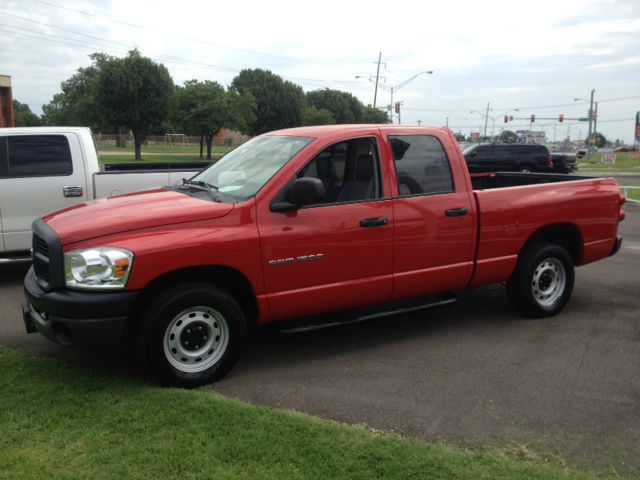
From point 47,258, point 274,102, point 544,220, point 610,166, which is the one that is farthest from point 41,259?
point 274,102

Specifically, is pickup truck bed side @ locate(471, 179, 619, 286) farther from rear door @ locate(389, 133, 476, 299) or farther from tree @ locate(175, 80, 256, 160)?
tree @ locate(175, 80, 256, 160)

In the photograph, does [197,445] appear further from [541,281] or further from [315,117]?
[315,117]

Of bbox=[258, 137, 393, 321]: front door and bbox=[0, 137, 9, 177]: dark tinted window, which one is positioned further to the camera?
bbox=[0, 137, 9, 177]: dark tinted window

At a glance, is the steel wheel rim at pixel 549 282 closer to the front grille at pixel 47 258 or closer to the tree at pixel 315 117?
the front grille at pixel 47 258

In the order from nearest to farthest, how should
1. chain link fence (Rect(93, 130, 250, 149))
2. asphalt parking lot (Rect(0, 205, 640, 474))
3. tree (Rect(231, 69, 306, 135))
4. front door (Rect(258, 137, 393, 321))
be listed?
1. asphalt parking lot (Rect(0, 205, 640, 474))
2. front door (Rect(258, 137, 393, 321))
3. chain link fence (Rect(93, 130, 250, 149))
4. tree (Rect(231, 69, 306, 135))

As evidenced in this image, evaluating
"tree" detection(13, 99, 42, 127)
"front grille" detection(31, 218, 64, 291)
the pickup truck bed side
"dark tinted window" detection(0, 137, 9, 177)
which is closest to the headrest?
the pickup truck bed side

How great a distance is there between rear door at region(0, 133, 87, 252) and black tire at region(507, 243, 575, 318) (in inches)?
207

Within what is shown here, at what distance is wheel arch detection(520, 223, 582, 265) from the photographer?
6.08 meters

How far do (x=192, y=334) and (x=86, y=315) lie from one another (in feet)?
2.47

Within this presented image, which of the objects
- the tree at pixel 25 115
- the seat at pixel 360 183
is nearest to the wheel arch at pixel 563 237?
the seat at pixel 360 183

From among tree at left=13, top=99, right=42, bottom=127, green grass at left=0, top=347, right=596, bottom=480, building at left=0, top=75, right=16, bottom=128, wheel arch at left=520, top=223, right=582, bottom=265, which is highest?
tree at left=13, top=99, right=42, bottom=127

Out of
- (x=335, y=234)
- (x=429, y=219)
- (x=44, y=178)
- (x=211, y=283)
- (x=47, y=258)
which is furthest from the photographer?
(x=44, y=178)

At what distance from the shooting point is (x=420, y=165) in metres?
5.38

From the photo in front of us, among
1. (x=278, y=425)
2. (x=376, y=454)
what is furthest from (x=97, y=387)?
(x=376, y=454)
